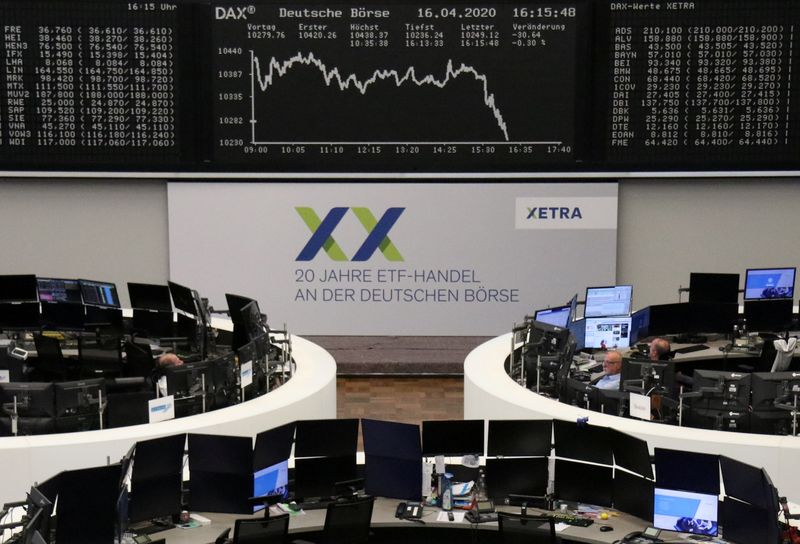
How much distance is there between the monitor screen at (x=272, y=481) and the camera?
6887 mm

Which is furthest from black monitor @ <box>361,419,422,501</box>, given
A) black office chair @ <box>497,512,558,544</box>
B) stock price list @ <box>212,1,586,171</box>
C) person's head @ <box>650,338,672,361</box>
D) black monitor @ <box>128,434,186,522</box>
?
stock price list @ <box>212,1,586,171</box>

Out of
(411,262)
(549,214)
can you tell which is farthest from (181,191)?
(549,214)

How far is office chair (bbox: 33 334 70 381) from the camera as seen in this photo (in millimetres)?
9602

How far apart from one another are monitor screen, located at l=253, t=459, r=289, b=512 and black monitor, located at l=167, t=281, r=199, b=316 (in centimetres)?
310

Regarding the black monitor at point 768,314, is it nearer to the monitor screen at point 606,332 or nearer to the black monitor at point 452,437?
the monitor screen at point 606,332

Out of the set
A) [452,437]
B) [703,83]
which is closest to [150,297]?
[452,437]

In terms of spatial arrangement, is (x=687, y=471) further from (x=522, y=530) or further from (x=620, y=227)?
(x=620, y=227)

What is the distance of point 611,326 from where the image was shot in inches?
417

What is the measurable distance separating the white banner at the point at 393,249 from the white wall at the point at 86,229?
278mm

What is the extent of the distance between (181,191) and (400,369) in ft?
9.52

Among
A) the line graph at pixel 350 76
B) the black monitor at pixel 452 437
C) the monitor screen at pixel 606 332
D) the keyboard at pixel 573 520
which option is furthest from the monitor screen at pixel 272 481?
the line graph at pixel 350 76

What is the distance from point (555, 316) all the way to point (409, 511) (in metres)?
3.54

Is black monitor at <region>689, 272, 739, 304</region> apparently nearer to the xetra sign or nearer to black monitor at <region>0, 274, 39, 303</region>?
the xetra sign

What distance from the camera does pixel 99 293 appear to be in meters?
10.5
